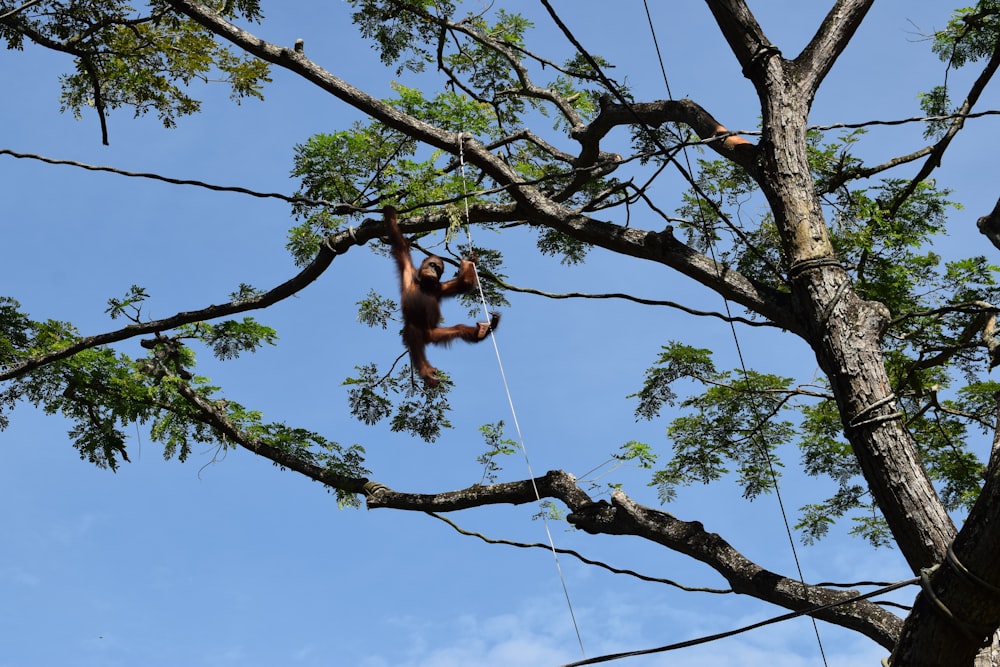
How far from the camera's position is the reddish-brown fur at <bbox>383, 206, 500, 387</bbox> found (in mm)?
6570

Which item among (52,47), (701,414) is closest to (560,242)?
(701,414)

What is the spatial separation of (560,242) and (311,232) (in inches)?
90.3

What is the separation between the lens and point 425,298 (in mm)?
6637

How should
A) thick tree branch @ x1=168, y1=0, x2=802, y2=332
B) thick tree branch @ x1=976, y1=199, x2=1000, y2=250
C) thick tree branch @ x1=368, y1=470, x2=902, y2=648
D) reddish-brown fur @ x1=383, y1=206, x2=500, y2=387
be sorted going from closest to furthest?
thick tree branch @ x1=976, y1=199, x2=1000, y2=250 < thick tree branch @ x1=368, y1=470, x2=902, y2=648 < thick tree branch @ x1=168, y1=0, x2=802, y2=332 < reddish-brown fur @ x1=383, y1=206, x2=500, y2=387

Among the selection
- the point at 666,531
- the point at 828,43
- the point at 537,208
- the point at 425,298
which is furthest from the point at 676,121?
the point at 666,531

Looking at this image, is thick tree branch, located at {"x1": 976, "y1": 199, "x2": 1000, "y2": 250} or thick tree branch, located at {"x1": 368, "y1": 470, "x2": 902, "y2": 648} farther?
thick tree branch, located at {"x1": 368, "y1": 470, "x2": 902, "y2": 648}

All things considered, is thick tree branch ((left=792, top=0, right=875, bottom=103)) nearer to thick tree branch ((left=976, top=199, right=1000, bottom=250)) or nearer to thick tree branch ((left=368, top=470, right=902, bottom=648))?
thick tree branch ((left=976, top=199, right=1000, bottom=250))

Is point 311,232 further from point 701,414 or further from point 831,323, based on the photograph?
point 831,323

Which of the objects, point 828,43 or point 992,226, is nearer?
point 992,226

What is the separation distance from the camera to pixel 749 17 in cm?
668

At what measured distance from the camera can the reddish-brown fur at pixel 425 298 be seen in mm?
6570

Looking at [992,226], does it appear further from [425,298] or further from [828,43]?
[425,298]

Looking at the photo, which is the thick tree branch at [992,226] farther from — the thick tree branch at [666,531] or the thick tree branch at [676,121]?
the thick tree branch at [666,531]

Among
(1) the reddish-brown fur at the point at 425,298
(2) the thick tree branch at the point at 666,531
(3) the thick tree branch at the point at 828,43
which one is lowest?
(2) the thick tree branch at the point at 666,531
